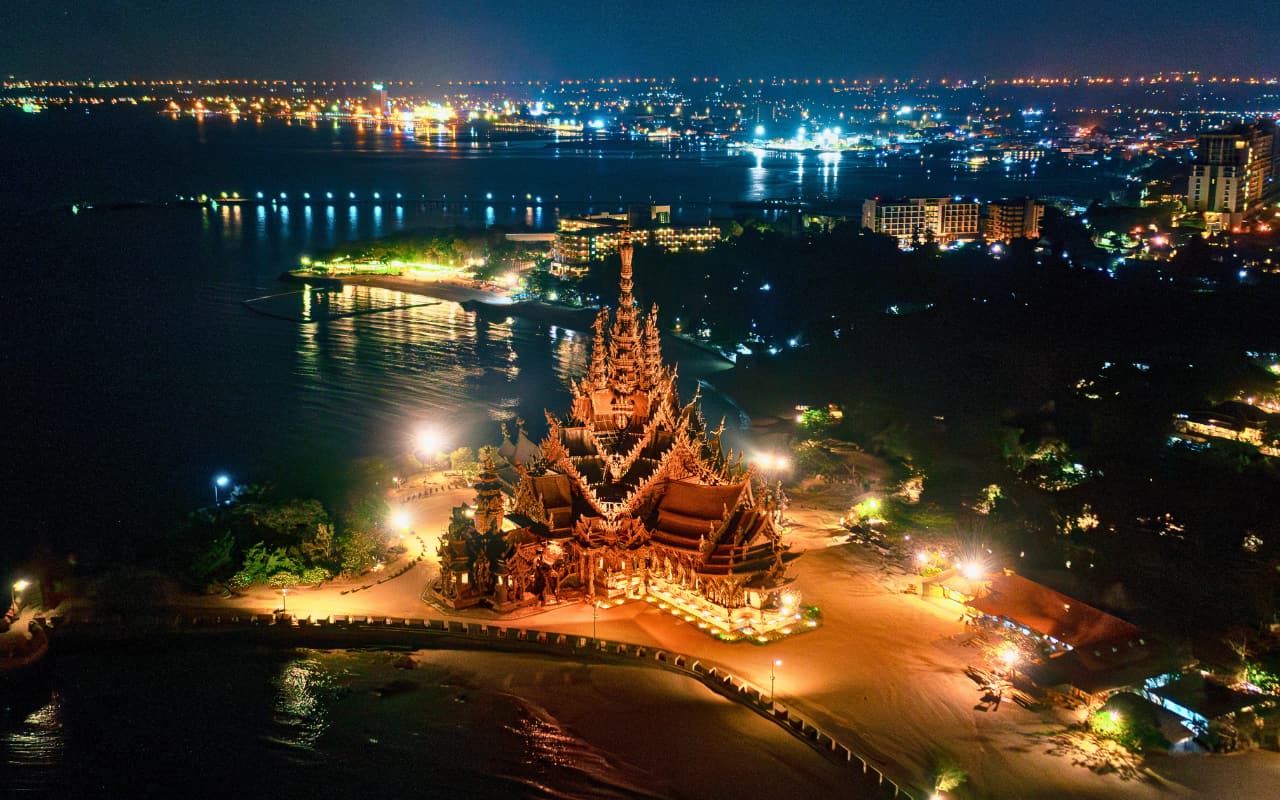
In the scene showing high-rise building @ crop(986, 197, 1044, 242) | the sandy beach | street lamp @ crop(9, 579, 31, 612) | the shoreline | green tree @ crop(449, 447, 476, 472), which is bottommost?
the sandy beach

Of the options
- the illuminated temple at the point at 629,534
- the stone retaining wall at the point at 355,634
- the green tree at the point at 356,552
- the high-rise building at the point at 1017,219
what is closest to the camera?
the stone retaining wall at the point at 355,634

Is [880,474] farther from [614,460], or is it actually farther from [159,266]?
[159,266]

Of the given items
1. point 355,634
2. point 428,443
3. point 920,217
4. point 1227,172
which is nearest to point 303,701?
point 355,634

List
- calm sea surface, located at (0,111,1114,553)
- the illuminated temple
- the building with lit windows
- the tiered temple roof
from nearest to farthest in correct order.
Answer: the illuminated temple
the tiered temple roof
calm sea surface, located at (0,111,1114,553)
the building with lit windows

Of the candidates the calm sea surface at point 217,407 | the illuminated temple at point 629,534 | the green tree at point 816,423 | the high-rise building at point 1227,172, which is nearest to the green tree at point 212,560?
the calm sea surface at point 217,407

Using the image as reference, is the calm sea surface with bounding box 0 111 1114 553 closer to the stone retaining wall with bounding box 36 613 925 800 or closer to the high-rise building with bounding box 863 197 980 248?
the stone retaining wall with bounding box 36 613 925 800

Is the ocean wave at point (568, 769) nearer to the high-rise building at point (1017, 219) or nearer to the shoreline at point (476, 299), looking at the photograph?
the shoreline at point (476, 299)

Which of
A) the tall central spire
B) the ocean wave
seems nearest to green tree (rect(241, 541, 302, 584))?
the ocean wave
